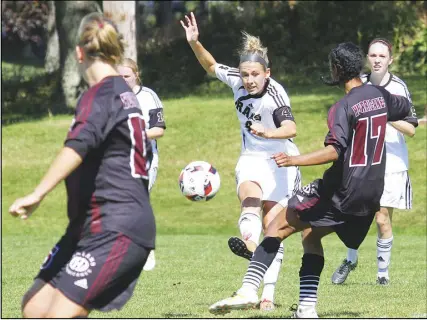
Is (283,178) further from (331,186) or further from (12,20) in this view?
(12,20)

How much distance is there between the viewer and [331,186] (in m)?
7.61

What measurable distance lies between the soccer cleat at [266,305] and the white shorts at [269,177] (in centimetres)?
87

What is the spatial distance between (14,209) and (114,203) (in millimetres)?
549

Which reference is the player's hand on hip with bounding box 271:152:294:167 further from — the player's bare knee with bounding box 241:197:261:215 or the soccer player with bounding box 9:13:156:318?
the player's bare knee with bounding box 241:197:261:215

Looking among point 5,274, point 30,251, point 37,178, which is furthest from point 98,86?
point 37,178

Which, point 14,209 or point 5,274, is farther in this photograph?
point 5,274

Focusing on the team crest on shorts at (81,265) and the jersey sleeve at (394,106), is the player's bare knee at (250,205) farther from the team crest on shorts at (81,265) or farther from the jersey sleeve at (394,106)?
the team crest on shorts at (81,265)

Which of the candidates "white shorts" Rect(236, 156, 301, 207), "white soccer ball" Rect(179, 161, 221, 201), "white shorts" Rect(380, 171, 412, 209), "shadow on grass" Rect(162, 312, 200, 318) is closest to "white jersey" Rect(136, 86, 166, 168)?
"white soccer ball" Rect(179, 161, 221, 201)

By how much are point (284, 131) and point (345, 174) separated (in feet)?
3.27

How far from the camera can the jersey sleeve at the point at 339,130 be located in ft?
24.3

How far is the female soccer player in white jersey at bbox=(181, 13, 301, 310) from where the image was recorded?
8969 millimetres

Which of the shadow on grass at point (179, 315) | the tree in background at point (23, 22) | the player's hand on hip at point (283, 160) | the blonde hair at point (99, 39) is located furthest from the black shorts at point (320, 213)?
the tree in background at point (23, 22)

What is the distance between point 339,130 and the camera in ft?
24.4

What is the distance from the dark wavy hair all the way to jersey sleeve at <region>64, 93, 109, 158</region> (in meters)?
2.45
